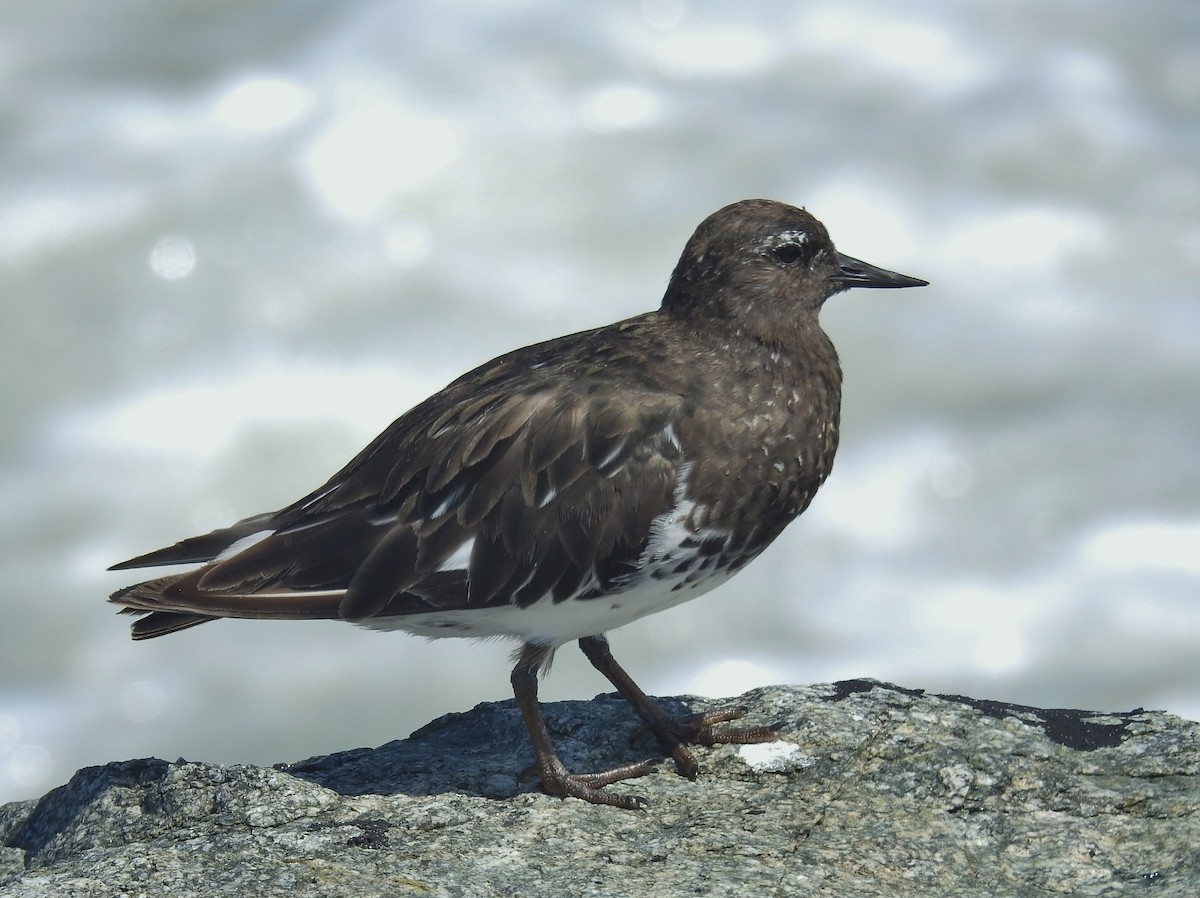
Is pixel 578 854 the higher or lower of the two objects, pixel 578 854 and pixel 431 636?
the lower

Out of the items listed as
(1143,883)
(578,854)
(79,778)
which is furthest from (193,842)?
(1143,883)

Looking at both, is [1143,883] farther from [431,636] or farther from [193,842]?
[193,842]

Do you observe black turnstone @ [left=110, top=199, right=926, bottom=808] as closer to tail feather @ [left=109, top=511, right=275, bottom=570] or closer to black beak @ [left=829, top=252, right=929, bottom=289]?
tail feather @ [left=109, top=511, right=275, bottom=570]

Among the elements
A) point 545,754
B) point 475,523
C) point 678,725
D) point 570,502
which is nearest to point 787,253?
point 570,502

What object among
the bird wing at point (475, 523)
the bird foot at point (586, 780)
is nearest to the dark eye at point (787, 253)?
the bird wing at point (475, 523)

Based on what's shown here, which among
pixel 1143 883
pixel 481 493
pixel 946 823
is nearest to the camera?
pixel 1143 883

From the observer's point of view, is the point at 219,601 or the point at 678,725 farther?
the point at 678,725

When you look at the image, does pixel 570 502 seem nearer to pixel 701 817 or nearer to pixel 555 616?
pixel 555 616
